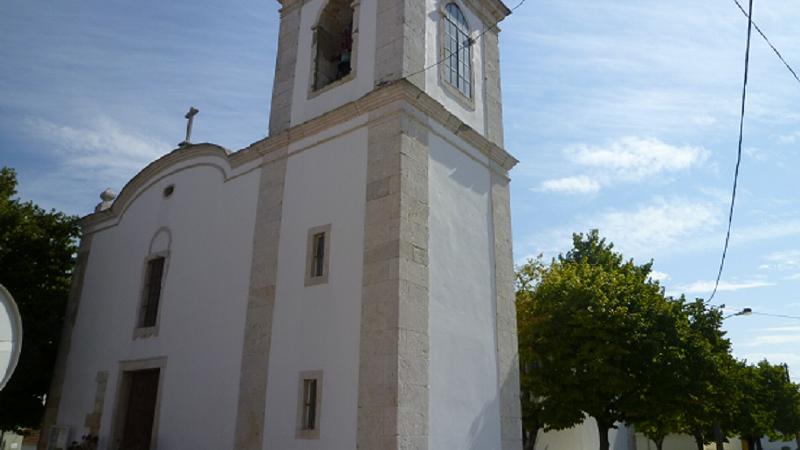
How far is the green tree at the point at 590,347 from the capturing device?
15.5 m

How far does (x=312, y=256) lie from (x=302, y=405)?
246 centimetres

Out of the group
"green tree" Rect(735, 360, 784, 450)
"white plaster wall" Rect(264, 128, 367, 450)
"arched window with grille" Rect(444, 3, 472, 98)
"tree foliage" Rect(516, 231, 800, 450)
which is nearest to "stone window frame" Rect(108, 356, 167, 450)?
"white plaster wall" Rect(264, 128, 367, 450)

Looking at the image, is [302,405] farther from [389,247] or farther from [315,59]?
[315,59]

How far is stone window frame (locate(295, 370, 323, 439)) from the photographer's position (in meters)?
9.09

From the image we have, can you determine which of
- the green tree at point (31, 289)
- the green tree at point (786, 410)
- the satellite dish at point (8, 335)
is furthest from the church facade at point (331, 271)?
the green tree at point (786, 410)

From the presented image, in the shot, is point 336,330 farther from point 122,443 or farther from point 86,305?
point 86,305

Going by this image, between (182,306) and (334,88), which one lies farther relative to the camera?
(182,306)

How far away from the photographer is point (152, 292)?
44.0ft

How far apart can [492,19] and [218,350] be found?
367 inches

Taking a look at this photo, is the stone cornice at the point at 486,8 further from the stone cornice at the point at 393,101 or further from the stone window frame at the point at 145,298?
the stone window frame at the point at 145,298

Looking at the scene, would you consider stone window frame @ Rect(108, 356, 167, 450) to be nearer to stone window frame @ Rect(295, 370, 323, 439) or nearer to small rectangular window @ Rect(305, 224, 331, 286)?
stone window frame @ Rect(295, 370, 323, 439)

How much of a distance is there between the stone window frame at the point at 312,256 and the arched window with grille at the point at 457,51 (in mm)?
3888

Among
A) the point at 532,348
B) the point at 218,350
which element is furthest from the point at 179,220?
the point at 532,348

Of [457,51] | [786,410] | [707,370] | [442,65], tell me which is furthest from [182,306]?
[786,410]
